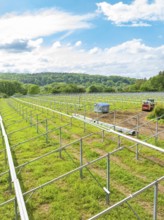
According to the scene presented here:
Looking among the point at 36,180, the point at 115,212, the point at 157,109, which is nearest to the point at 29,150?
the point at 36,180

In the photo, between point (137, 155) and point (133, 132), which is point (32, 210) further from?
point (133, 132)

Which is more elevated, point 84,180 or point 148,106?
point 148,106

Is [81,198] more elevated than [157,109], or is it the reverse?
[157,109]

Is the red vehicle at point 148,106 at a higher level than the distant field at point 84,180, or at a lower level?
higher

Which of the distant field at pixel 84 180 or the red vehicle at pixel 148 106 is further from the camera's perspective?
the red vehicle at pixel 148 106

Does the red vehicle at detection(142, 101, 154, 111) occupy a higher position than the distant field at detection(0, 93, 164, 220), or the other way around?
the red vehicle at detection(142, 101, 154, 111)

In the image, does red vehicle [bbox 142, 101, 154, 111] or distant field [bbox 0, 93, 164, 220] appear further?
red vehicle [bbox 142, 101, 154, 111]

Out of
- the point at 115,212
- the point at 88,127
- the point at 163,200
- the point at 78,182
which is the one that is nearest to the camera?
the point at 115,212

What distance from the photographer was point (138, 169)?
11109mm

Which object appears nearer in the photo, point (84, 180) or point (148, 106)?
point (84, 180)

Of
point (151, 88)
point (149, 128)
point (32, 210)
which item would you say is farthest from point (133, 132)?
point (151, 88)

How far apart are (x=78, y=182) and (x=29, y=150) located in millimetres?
6229

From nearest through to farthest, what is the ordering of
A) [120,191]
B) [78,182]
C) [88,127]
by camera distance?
[120,191] < [78,182] < [88,127]

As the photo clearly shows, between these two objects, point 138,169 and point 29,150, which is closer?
point 138,169
